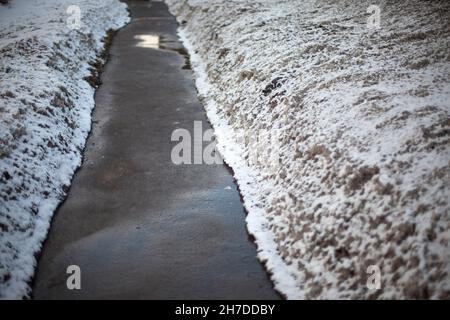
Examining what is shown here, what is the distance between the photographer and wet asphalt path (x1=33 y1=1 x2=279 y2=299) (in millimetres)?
7930

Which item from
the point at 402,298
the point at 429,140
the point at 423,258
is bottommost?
the point at 402,298

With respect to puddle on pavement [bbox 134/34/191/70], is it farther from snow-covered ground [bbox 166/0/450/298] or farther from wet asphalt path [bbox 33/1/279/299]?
wet asphalt path [bbox 33/1/279/299]

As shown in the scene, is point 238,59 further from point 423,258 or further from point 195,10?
point 195,10

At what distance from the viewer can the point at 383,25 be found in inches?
655

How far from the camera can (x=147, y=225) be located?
968 cm

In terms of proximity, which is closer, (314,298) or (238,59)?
(314,298)

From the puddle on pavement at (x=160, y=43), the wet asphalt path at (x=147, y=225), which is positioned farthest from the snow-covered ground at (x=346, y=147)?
the puddle on pavement at (x=160, y=43)

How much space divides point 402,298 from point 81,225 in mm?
7442

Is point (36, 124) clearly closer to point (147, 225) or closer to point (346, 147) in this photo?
point (147, 225)

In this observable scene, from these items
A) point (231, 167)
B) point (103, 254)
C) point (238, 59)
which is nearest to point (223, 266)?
point (103, 254)

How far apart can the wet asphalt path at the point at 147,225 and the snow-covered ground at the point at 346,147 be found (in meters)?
0.79

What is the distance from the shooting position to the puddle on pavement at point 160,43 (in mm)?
24516

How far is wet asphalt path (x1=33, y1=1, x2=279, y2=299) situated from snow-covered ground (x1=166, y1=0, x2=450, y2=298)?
0.79 metres

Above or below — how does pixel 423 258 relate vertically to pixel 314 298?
above
